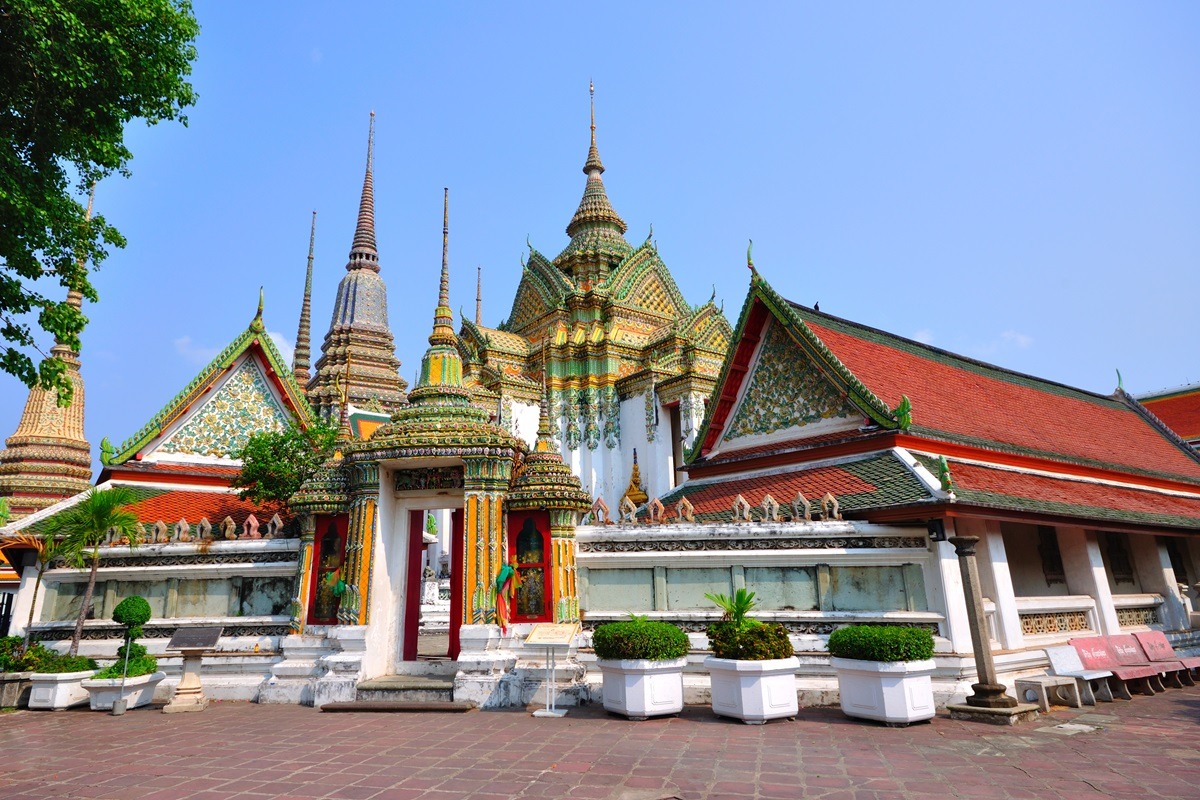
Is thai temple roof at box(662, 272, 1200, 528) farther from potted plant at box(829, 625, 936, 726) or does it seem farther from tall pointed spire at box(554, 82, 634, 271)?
tall pointed spire at box(554, 82, 634, 271)

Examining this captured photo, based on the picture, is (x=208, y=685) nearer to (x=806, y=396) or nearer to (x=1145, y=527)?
(x=806, y=396)

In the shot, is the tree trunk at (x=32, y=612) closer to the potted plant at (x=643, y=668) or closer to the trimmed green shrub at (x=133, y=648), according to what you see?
the trimmed green shrub at (x=133, y=648)

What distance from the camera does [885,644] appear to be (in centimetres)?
713

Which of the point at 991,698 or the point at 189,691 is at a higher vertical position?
the point at 189,691

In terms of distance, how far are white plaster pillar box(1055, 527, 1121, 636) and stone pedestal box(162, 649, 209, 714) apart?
12103mm

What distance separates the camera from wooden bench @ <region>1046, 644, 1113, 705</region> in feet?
27.7

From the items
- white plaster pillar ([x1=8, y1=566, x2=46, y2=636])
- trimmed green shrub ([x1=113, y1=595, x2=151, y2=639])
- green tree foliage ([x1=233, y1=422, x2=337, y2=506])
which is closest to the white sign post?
trimmed green shrub ([x1=113, y1=595, x2=151, y2=639])

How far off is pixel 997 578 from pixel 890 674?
2.85 meters

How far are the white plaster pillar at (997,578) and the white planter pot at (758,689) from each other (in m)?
3.21

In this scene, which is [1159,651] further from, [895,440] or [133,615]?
[133,615]

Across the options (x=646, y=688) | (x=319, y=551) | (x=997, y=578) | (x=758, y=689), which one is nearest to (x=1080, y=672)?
(x=997, y=578)

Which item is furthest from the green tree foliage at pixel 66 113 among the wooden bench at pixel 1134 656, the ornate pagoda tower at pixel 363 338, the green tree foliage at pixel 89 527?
the ornate pagoda tower at pixel 363 338

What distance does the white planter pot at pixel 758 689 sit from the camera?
7.24m

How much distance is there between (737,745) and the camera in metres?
6.28
